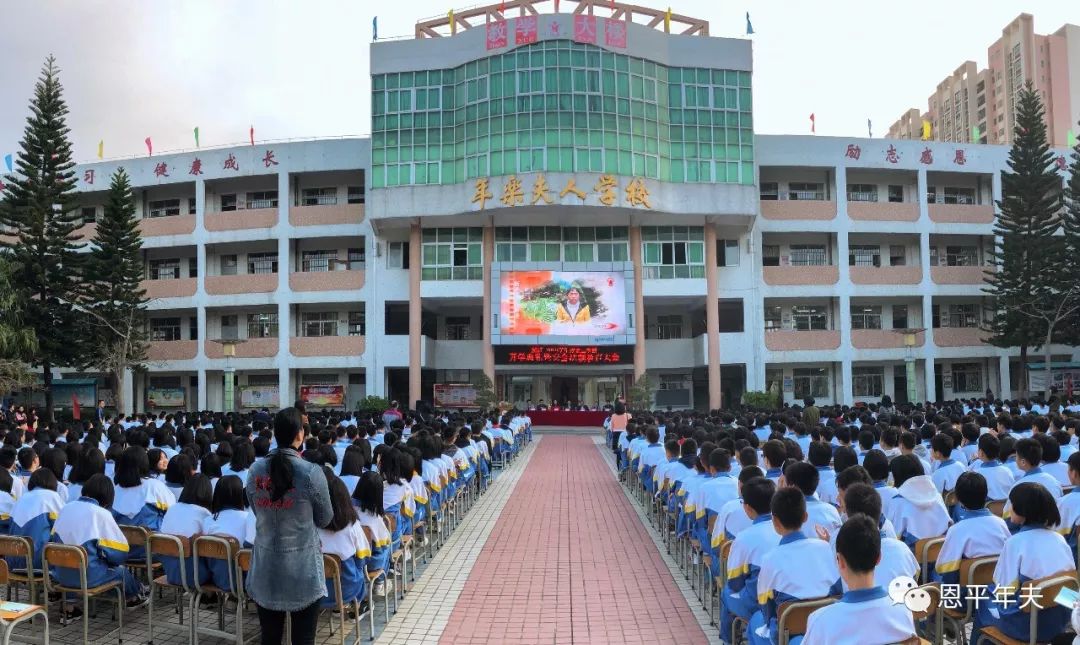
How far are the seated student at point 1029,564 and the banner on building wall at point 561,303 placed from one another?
2182cm

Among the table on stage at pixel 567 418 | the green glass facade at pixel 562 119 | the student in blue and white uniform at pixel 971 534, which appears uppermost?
the green glass facade at pixel 562 119

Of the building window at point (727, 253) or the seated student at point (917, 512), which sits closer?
the seated student at point (917, 512)

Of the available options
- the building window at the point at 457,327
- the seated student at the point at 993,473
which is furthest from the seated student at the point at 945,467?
the building window at the point at 457,327

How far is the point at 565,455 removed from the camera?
1622cm

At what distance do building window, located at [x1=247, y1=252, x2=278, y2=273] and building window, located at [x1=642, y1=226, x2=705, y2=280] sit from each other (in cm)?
1446

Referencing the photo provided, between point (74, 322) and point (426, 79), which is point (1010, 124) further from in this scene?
point (74, 322)

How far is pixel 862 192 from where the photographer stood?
95.2 ft

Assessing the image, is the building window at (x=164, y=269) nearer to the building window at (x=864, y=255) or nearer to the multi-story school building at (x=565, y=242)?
the multi-story school building at (x=565, y=242)

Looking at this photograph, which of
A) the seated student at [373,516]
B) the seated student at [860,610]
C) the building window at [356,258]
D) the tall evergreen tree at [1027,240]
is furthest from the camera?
the building window at [356,258]

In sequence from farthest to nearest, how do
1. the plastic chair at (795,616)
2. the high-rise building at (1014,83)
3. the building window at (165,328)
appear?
the high-rise building at (1014,83) → the building window at (165,328) → the plastic chair at (795,616)

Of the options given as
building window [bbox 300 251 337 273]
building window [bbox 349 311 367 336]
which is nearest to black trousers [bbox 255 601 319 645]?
building window [bbox 349 311 367 336]

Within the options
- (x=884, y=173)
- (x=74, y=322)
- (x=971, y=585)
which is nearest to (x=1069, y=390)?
(x=884, y=173)

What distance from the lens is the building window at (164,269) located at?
2969cm

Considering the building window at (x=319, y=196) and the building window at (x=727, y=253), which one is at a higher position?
the building window at (x=319, y=196)
